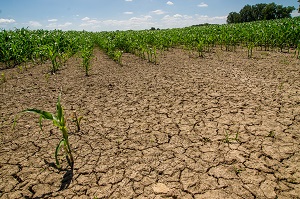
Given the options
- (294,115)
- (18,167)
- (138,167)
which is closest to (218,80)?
(294,115)

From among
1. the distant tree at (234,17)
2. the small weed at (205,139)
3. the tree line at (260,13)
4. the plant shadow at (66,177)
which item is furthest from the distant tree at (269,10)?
the plant shadow at (66,177)

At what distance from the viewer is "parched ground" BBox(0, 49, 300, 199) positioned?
2.21m

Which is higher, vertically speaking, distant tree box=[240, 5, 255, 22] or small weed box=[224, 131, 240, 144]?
distant tree box=[240, 5, 255, 22]

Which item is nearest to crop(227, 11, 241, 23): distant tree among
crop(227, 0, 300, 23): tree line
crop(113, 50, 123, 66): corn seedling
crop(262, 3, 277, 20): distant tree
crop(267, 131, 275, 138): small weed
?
crop(227, 0, 300, 23): tree line

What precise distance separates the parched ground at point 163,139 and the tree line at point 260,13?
6921cm

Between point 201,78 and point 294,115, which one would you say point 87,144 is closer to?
point 294,115

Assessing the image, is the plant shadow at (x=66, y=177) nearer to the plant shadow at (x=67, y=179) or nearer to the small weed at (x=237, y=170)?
the plant shadow at (x=67, y=179)

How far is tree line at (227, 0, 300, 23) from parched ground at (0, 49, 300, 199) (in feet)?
227

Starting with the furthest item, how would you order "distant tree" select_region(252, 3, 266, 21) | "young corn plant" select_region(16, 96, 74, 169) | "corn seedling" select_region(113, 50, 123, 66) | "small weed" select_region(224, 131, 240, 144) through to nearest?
"distant tree" select_region(252, 3, 266, 21), "corn seedling" select_region(113, 50, 123, 66), "small weed" select_region(224, 131, 240, 144), "young corn plant" select_region(16, 96, 74, 169)

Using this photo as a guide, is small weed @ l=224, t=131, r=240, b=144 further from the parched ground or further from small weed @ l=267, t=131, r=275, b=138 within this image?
small weed @ l=267, t=131, r=275, b=138

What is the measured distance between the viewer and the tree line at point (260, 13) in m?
66.7

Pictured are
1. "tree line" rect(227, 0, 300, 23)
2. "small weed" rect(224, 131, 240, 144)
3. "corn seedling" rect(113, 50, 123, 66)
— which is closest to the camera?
"small weed" rect(224, 131, 240, 144)

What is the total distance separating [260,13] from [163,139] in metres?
86.9

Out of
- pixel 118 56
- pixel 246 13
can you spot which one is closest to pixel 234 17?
pixel 246 13
